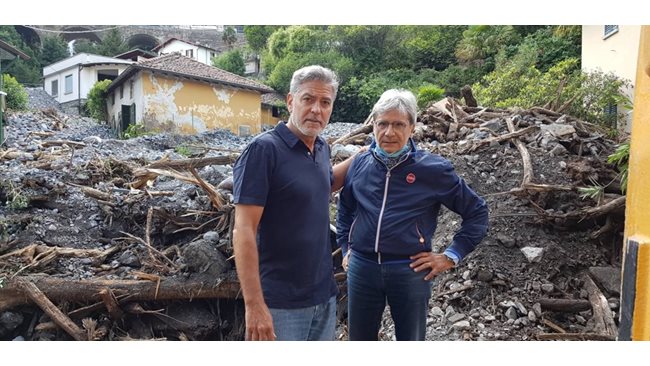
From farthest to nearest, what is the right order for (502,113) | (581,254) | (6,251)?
(502,113) < (6,251) < (581,254)

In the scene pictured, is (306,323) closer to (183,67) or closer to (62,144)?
(62,144)

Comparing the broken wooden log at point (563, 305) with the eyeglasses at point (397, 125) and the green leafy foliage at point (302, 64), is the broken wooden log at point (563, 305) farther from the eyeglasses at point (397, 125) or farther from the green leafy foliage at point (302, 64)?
the green leafy foliage at point (302, 64)

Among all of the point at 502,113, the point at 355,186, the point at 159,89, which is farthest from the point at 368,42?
the point at 355,186

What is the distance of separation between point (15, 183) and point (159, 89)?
5.30 metres

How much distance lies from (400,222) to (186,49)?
416 inches

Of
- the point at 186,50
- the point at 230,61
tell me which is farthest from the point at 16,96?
the point at 230,61

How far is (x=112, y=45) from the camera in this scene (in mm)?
11672

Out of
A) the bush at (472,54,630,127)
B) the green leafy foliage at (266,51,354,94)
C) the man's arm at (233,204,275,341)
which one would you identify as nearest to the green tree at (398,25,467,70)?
the green leafy foliage at (266,51,354,94)

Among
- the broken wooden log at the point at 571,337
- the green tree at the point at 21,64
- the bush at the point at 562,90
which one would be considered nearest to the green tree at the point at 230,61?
the green tree at the point at 21,64

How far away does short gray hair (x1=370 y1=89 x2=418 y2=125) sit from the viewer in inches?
77.2

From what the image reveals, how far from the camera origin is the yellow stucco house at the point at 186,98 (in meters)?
10.1

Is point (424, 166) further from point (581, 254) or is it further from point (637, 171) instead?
point (581, 254)

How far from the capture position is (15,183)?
529 centimetres

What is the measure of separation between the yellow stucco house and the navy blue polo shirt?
8.38 m
